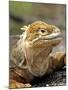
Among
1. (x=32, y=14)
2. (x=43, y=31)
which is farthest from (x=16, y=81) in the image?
(x=32, y=14)

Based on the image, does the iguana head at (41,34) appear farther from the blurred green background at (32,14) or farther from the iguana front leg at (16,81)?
the iguana front leg at (16,81)

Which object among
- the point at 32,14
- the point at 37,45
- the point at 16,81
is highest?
the point at 32,14

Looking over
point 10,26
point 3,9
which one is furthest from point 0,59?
point 3,9

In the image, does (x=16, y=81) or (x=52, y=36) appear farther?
(x=52, y=36)

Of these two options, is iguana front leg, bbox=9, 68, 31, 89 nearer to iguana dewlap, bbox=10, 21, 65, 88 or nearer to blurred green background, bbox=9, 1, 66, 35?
iguana dewlap, bbox=10, 21, 65, 88

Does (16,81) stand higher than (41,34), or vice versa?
(41,34)

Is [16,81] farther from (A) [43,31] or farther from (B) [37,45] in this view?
(A) [43,31]
